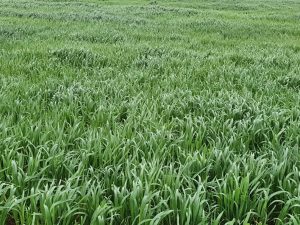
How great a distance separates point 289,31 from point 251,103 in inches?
543

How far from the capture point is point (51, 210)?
2846mm

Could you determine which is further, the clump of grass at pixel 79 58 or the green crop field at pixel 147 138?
the clump of grass at pixel 79 58

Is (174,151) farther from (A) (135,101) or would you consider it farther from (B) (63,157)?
(A) (135,101)

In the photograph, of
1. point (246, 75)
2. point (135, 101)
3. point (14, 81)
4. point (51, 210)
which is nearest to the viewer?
point (51, 210)

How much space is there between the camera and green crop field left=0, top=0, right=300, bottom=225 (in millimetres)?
3092

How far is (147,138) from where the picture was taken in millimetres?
4660

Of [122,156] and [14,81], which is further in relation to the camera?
[14,81]

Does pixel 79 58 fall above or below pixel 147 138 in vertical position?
above

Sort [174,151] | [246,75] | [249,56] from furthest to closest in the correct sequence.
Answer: [249,56] → [246,75] → [174,151]

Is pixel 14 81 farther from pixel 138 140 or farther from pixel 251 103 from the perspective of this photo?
pixel 251 103

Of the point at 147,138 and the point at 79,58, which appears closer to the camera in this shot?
the point at 147,138

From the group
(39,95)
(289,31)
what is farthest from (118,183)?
(289,31)

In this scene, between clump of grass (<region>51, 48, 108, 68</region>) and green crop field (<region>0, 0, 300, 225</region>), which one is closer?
green crop field (<region>0, 0, 300, 225</region>)

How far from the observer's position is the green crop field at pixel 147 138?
10.1 ft
